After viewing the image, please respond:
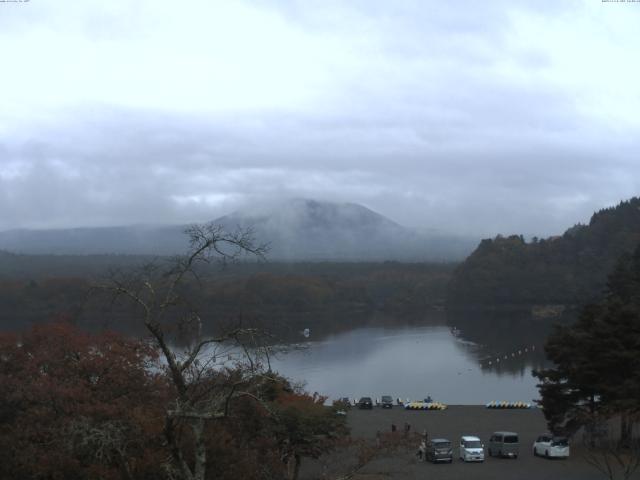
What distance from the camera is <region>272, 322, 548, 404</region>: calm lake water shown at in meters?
23.9

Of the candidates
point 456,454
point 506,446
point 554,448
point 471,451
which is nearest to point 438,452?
point 471,451

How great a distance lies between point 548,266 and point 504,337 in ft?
75.9

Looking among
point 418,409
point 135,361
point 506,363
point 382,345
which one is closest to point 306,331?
point 382,345

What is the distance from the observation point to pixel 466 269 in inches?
2475

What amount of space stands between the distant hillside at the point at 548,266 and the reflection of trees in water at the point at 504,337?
3.97m

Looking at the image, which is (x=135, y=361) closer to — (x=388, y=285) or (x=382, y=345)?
(x=382, y=345)

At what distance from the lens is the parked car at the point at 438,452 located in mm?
11711

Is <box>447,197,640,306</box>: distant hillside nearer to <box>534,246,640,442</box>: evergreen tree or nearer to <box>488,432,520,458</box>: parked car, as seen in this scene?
<box>534,246,640,442</box>: evergreen tree

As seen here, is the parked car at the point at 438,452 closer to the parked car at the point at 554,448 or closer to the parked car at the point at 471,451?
the parked car at the point at 471,451

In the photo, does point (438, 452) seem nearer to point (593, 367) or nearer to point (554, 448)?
point (554, 448)

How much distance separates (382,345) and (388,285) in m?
28.8

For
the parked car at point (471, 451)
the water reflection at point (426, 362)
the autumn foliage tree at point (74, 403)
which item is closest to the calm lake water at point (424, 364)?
the water reflection at point (426, 362)

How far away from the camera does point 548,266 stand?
61688 millimetres

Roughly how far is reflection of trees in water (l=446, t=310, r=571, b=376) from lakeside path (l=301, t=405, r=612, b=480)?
32.3 ft
